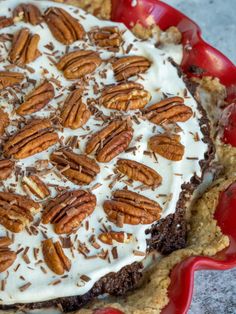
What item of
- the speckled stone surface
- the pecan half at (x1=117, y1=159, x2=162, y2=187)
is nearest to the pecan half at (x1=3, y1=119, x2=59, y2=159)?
the pecan half at (x1=117, y1=159, x2=162, y2=187)

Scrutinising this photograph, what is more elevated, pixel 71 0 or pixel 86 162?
pixel 71 0

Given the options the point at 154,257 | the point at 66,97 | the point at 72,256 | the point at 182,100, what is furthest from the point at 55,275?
the point at 182,100

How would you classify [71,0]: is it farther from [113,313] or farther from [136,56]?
[113,313]

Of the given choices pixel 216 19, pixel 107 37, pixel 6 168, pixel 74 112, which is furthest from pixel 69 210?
pixel 216 19

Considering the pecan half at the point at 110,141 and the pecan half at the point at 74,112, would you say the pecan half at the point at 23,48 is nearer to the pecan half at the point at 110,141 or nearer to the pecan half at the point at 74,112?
Result: the pecan half at the point at 74,112

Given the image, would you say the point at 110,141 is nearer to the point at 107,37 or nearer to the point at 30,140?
the point at 30,140

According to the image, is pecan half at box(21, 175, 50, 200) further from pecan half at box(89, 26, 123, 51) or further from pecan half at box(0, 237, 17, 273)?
pecan half at box(89, 26, 123, 51)
